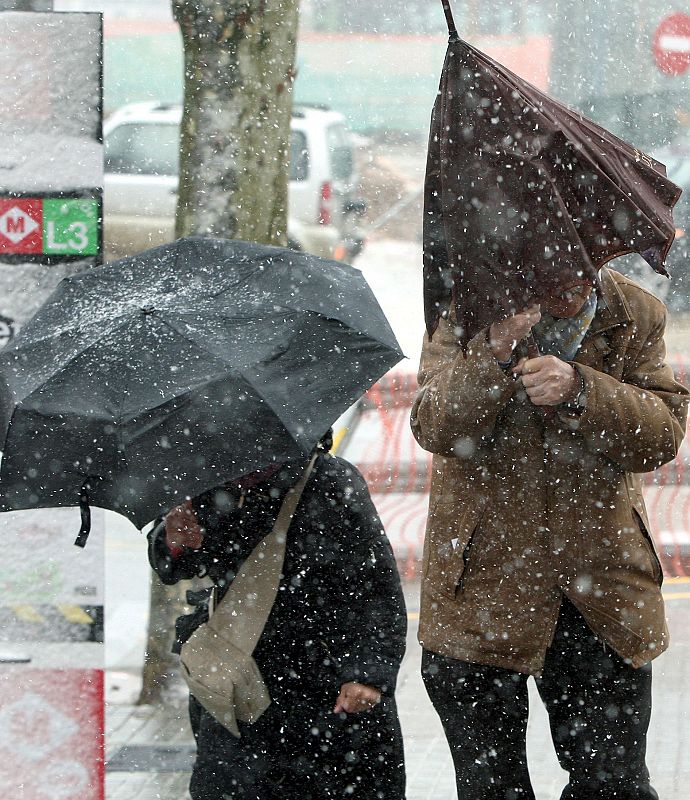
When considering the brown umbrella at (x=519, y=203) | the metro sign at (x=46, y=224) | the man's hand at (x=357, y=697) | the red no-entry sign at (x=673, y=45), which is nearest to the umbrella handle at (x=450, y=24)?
the brown umbrella at (x=519, y=203)

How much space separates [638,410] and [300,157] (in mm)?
12153

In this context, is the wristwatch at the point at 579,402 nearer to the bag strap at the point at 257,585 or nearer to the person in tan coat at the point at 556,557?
the person in tan coat at the point at 556,557

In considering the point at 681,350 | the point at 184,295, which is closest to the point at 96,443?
the point at 184,295

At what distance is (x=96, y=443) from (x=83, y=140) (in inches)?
45.0

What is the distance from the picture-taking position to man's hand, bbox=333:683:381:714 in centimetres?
313

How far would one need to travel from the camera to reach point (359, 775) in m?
3.24

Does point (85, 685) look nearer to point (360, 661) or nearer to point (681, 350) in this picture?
point (360, 661)

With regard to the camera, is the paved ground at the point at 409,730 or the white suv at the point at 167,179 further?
the white suv at the point at 167,179

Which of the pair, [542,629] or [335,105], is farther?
[335,105]

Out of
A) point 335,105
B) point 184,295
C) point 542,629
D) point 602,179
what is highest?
point 602,179

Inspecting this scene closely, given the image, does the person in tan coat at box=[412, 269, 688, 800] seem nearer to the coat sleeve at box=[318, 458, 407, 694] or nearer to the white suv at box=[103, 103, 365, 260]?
the coat sleeve at box=[318, 458, 407, 694]

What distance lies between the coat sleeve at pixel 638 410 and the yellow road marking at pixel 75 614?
160 cm

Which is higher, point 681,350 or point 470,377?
point 470,377

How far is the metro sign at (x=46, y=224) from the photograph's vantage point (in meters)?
3.63
